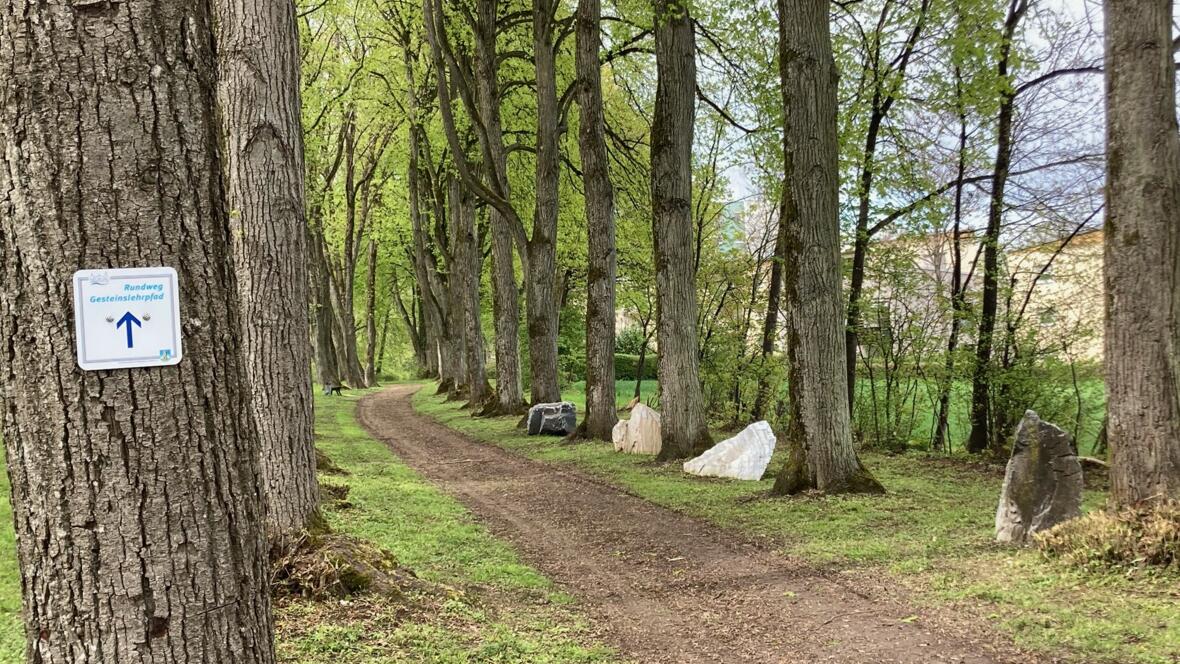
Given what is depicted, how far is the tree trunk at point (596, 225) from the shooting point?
1357 centimetres

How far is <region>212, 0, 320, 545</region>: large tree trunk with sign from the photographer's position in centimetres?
550

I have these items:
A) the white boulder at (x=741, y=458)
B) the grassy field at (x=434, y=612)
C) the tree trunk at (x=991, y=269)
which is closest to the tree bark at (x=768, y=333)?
the tree trunk at (x=991, y=269)

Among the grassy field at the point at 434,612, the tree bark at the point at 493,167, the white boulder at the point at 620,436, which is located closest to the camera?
the grassy field at the point at 434,612

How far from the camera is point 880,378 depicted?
1438 centimetres

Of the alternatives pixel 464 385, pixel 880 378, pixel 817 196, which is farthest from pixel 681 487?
pixel 464 385

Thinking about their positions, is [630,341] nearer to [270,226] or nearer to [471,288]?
[471,288]

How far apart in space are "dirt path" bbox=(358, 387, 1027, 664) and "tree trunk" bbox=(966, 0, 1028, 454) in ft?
22.7

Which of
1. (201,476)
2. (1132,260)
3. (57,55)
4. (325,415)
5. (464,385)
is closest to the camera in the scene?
(57,55)

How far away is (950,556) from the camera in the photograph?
615 cm

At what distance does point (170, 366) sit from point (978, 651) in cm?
437

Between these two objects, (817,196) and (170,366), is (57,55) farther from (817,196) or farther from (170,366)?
(817,196)

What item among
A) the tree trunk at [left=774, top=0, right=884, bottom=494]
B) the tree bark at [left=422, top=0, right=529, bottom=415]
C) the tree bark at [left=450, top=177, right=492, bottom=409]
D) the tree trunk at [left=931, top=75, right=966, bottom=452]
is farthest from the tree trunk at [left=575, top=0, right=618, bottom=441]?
the tree bark at [left=450, top=177, right=492, bottom=409]

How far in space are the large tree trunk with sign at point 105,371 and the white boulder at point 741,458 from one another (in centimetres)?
882

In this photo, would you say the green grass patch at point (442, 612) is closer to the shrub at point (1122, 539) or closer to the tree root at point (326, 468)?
the tree root at point (326, 468)
